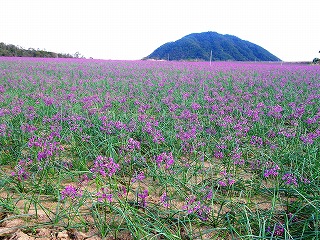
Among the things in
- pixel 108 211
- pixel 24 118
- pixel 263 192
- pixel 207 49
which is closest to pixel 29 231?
pixel 108 211

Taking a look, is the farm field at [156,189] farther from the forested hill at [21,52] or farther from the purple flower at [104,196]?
the forested hill at [21,52]

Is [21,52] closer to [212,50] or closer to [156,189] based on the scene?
[156,189]

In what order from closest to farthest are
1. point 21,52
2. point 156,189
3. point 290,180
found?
point 290,180 < point 156,189 < point 21,52

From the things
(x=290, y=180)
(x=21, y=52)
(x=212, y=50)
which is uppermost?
(x=212, y=50)

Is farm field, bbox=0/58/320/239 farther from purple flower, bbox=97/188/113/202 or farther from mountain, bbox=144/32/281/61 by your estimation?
mountain, bbox=144/32/281/61

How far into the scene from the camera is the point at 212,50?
108375 mm

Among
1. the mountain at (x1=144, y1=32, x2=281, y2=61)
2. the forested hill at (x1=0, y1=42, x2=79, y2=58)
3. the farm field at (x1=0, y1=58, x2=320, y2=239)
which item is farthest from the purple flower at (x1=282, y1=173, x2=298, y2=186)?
the mountain at (x1=144, y1=32, x2=281, y2=61)

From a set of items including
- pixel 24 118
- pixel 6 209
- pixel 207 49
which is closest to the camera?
pixel 6 209

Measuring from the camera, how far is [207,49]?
108062mm

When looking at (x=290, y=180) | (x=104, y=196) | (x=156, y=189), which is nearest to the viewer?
(x=104, y=196)

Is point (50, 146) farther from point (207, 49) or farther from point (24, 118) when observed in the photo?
point (207, 49)

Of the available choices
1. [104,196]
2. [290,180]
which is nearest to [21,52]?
[104,196]

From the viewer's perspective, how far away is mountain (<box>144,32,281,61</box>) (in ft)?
320

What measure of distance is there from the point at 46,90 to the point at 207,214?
301 inches
